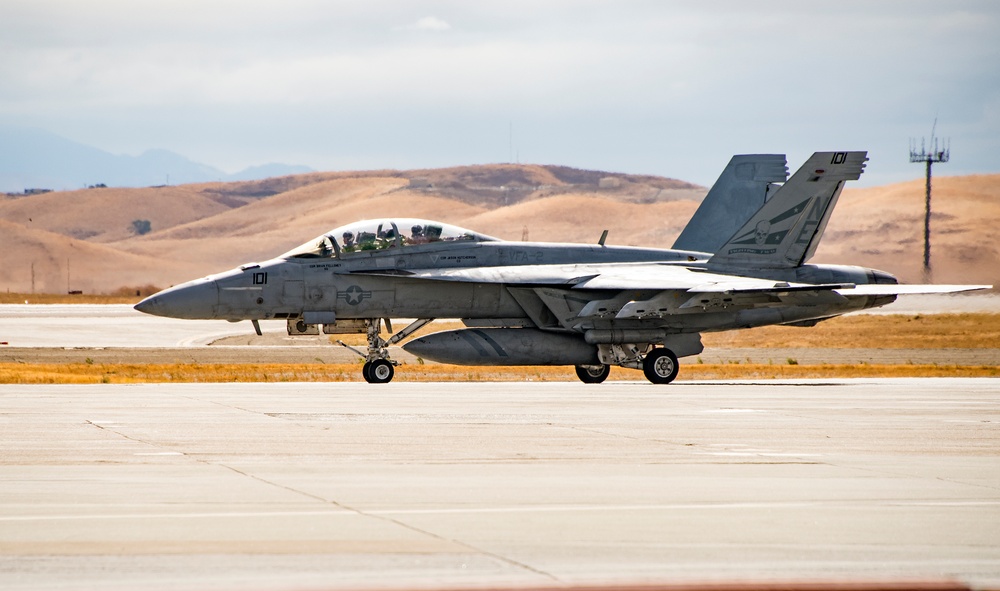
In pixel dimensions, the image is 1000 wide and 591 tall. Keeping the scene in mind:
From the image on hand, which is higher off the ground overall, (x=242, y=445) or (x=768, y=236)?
(x=768, y=236)

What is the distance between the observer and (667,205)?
528 ft

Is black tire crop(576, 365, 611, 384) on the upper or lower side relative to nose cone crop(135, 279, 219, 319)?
lower

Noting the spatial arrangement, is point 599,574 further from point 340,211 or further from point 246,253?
→ point 340,211

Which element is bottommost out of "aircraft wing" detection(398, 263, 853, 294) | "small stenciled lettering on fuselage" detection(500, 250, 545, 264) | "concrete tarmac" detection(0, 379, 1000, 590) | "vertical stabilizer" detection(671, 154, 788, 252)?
"concrete tarmac" detection(0, 379, 1000, 590)

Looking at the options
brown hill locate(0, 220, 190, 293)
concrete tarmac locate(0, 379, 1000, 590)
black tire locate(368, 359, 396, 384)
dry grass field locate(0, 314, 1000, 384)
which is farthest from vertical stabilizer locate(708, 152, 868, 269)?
brown hill locate(0, 220, 190, 293)

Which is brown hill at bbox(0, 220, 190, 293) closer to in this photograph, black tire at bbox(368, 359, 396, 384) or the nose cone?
the nose cone

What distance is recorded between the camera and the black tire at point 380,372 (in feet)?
75.2

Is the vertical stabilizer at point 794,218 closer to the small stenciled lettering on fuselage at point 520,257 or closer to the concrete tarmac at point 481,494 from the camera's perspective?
the small stenciled lettering on fuselage at point 520,257

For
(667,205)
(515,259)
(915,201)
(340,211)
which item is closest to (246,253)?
(340,211)

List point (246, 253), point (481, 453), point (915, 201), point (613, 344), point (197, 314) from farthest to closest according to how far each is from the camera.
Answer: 1. point (246, 253)
2. point (915, 201)
3. point (613, 344)
4. point (197, 314)
5. point (481, 453)

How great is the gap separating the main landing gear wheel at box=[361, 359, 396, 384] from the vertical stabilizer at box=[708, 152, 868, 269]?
267 inches

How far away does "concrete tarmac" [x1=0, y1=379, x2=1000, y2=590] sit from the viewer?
733 centimetres

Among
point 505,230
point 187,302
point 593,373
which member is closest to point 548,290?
point 593,373

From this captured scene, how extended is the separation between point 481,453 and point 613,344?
12159 millimetres
